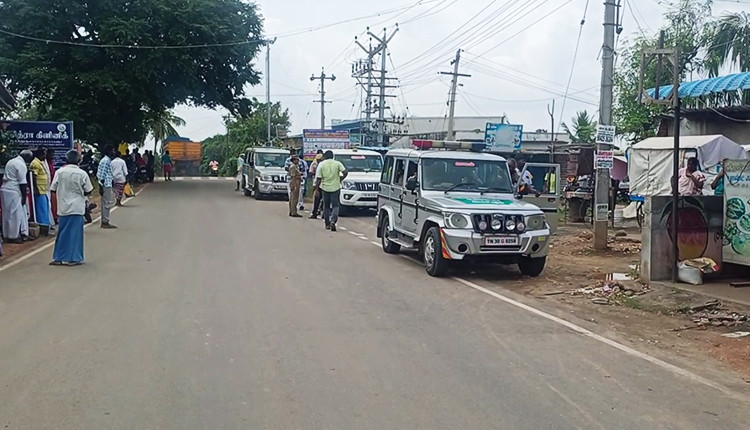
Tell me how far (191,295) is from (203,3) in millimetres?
29242

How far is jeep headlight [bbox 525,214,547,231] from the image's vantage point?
39.2 feet

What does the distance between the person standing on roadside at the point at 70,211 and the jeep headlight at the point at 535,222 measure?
7290mm

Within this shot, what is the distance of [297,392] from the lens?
5.96 meters

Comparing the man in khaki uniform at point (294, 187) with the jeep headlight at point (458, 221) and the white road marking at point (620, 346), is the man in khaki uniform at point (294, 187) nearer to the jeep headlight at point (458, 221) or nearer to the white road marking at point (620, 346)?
the jeep headlight at point (458, 221)

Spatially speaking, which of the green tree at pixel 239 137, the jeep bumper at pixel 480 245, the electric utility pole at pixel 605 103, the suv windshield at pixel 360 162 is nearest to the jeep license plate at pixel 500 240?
the jeep bumper at pixel 480 245

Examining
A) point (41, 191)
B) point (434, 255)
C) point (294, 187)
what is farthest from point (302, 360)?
point (294, 187)

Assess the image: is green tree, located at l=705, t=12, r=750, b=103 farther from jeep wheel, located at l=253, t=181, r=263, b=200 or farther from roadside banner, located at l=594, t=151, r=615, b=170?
jeep wheel, located at l=253, t=181, r=263, b=200

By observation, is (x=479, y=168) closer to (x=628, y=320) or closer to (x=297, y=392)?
(x=628, y=320)

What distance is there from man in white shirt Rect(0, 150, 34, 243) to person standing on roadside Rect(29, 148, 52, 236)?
1.23 ft

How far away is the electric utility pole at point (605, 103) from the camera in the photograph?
591 inches

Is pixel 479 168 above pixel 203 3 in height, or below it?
below

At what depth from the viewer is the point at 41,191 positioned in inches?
639

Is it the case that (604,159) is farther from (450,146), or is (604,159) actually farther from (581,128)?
(581,128)

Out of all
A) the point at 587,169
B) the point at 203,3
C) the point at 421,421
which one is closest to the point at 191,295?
the point at 421,421
